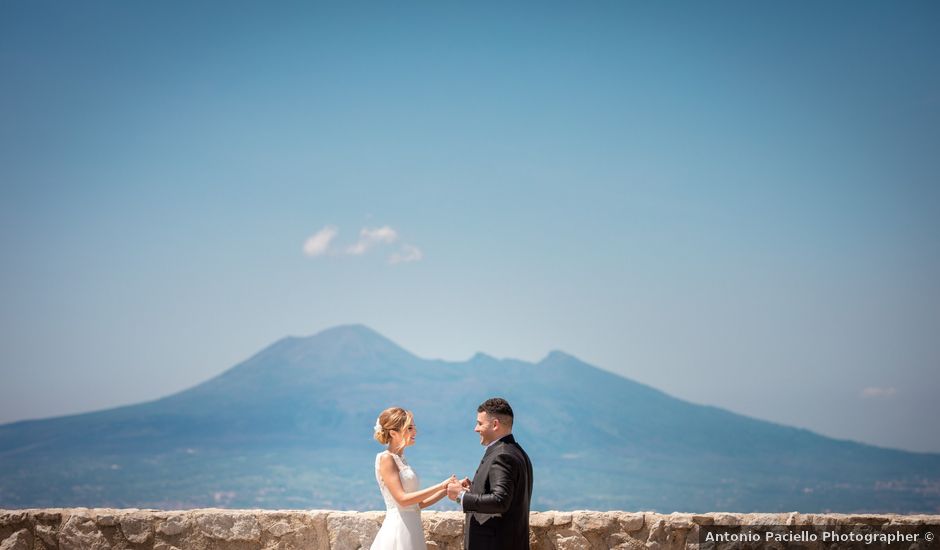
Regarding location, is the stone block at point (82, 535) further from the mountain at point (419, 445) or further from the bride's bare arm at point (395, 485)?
the mountain at point (419, 445)

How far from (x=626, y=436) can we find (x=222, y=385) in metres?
59.5

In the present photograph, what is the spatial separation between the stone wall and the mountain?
325 ft

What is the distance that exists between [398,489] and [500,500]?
81cm

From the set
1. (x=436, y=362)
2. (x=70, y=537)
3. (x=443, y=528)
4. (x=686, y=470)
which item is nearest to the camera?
(x=443, y=528)

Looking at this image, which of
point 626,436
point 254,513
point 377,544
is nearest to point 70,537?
point 254,513

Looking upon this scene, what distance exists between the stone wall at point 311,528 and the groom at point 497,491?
2.77 feet

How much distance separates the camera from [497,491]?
16.3 feet

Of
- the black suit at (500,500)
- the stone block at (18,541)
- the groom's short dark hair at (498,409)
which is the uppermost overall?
the groom's short dark hair at (498,409)

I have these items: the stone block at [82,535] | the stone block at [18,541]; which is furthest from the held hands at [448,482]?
the stone block at [18,541]

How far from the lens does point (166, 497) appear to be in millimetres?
104688

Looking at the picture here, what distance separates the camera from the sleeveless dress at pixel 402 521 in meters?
5.57

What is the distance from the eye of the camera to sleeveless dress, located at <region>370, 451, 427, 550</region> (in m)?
5.57

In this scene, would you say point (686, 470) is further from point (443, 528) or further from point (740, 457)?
point (443, 528)

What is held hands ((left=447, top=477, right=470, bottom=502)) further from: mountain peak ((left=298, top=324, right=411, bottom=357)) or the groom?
mountain peak ((left=298, top=324, right=411, bottom=357))
